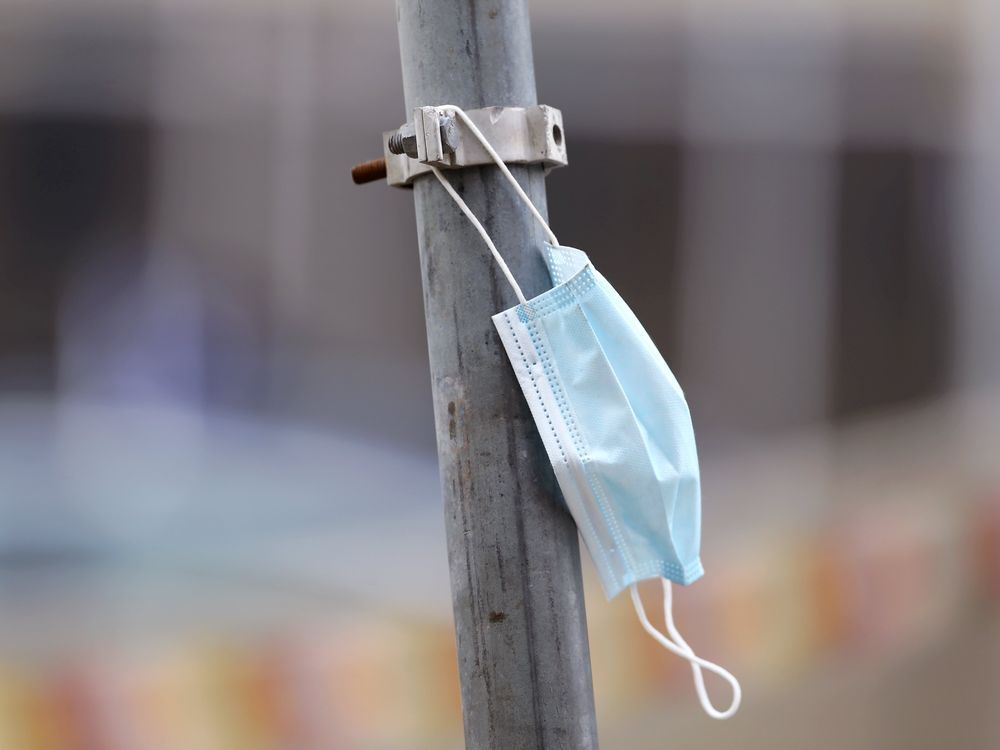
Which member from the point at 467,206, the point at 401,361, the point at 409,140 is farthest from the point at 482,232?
the point at 401,361

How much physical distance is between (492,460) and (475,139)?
42cm

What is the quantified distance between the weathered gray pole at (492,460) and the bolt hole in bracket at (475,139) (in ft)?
0.09

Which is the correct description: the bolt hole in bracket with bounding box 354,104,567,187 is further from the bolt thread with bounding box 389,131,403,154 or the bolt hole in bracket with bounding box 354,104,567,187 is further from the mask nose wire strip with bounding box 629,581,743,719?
the mask nose wire strip with bounding box 629,581,743,719

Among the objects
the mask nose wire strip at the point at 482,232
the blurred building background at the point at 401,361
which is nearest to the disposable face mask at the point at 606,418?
the mask nose wire strip at the point at 482,232

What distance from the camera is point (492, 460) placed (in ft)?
4.45

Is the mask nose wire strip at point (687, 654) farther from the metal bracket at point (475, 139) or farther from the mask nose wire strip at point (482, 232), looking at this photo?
the metal bracket at point (475, 139)

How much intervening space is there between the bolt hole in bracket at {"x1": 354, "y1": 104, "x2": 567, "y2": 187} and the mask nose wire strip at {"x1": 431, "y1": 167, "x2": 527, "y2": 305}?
0.07ft

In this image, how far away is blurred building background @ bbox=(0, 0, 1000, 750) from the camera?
9.66 feet

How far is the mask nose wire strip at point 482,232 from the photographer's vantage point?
1.35 m

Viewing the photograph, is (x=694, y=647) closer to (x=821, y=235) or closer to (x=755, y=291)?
(x=755, y=291)

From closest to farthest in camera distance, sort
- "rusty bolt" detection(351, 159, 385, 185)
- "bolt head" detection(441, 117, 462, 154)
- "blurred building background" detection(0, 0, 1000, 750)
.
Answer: "bolt head" detection(441, 117, 462, 154) < "rusty bolt" detection(351, 159, 385, 185) < "blurred building background" detection(0, 0, 1000, 750)

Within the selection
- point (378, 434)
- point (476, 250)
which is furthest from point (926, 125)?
point (476, 250)

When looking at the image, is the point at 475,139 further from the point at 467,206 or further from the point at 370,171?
the point at 370,171

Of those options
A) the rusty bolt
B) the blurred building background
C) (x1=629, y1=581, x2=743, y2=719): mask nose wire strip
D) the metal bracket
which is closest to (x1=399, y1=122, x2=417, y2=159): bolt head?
the metal bracket
